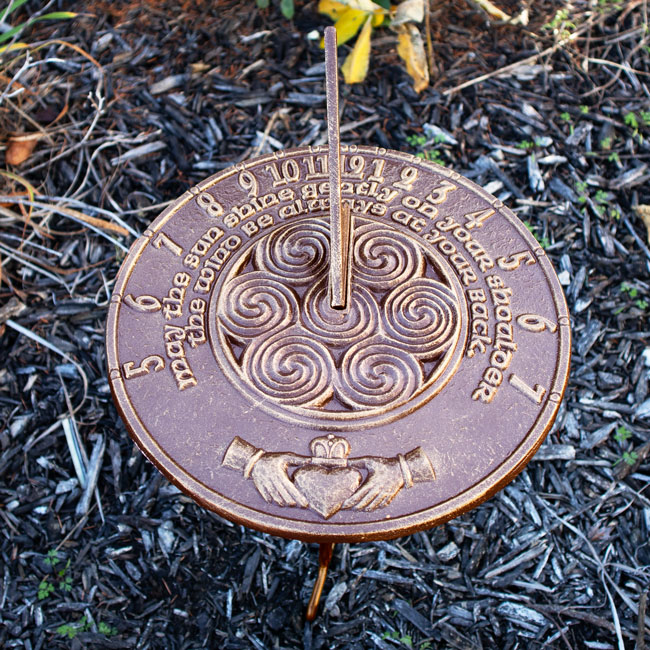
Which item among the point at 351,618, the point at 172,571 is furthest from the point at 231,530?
the point at 351,618

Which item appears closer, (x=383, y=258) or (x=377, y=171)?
(x=383, y=258)

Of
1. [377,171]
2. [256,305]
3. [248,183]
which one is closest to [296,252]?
[256,305]

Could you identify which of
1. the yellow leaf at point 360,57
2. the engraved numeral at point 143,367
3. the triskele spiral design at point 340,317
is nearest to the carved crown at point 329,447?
the triskele spiral design at point 340,317

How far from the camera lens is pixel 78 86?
3.77 metres

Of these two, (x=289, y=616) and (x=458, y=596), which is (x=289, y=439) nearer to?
(x=289, y=616)

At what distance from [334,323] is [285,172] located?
2.38ft

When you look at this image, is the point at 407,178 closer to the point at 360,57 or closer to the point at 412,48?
the point at 360,57

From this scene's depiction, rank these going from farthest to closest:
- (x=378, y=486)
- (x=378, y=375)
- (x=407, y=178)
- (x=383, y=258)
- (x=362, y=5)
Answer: (x=362, y=5) → (x=407, y=178) → (x=383, y=258) → (x=378, y=375) → (x=378, y=486)

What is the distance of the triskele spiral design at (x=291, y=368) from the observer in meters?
2.01

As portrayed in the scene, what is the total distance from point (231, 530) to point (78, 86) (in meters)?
2.64

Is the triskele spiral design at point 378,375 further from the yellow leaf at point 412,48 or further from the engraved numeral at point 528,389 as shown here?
the yellow leaf at point 412,48

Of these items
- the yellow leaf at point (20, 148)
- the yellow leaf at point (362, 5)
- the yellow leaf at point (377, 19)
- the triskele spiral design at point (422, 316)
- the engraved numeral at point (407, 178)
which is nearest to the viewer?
the triskele spiral design at point (422, 316)

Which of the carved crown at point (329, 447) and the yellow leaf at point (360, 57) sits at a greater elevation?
the yellow leaf at point (360, 57)

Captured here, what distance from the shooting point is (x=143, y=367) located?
2.08m
